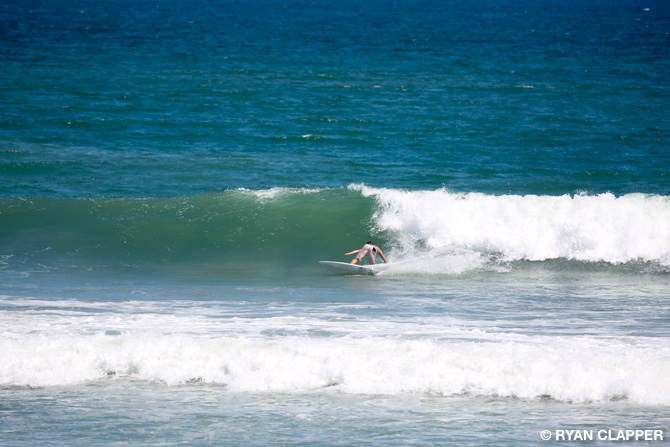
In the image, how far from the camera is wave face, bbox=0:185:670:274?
56.1 feet

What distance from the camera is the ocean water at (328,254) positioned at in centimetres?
839

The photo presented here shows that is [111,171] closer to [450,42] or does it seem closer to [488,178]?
[488,178]

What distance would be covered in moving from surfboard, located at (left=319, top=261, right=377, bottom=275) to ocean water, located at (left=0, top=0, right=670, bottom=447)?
229mm

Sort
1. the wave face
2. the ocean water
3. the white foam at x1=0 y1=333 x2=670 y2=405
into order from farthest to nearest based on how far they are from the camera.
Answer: the wave face, the white foam at x1=0 y1=333 x2=670 y2=405, the ocean water

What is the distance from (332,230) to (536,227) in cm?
526

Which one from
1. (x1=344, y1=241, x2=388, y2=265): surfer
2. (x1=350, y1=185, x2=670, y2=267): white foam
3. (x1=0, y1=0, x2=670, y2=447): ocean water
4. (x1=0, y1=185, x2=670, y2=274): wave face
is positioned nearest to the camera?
(x1=0, y1=0, x2=670, y2=447): ocean water

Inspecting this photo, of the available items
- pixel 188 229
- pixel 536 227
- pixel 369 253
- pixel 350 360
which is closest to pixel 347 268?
pixel 369 253

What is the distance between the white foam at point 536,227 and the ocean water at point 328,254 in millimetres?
69

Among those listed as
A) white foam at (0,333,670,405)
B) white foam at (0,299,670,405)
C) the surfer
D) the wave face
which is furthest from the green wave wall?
white foam at (0,333,670,405)

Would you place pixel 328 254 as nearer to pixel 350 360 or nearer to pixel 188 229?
pixel 188 229

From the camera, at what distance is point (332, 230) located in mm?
19219

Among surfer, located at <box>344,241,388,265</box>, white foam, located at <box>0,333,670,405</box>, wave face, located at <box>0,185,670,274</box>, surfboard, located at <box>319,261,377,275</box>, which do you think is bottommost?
white foam, located at <box>0,333,670,405</box>

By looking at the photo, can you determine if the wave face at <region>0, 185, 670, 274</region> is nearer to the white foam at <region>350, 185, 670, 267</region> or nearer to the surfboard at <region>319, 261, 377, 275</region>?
the white foam at <region>350, 185, 670, 267</region>

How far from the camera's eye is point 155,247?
58.3 feet
